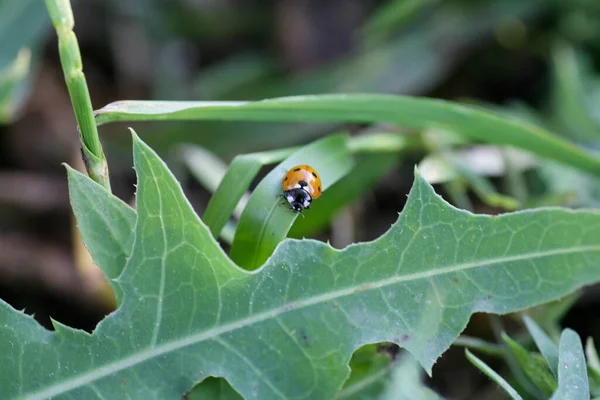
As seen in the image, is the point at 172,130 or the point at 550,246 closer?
the point at 550,246

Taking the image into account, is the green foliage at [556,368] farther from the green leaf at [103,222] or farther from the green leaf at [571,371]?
the green leaf at [103,222]

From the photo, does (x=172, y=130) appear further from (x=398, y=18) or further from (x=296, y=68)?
(x=398, y=18)

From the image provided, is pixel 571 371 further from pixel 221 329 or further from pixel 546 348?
pixel 221 329

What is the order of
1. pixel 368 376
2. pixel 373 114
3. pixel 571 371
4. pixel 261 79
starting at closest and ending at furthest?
pixel 571 371 → pixel 368 376 → pixel 373 114 → pixel 261 79

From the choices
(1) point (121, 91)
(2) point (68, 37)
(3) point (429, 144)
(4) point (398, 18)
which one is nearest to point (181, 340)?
(2) point (68, 37)

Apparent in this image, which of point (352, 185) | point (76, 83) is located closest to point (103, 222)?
point (76, 83)

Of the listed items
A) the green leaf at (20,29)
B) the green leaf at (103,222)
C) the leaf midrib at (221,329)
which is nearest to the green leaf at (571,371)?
the leaf midrib at (221,329)
